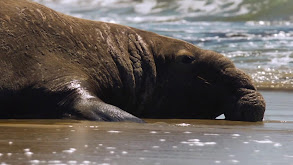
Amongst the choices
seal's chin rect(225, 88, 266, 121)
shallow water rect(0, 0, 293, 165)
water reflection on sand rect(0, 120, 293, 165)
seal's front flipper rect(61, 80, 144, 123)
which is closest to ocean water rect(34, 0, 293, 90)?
shallow water rect(0, 0, 293, 165)

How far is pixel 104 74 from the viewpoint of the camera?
7918 mm

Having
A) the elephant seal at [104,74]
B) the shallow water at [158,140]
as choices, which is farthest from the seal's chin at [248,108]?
the shallow water at [158,140]

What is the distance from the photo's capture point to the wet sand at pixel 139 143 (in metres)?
4.67

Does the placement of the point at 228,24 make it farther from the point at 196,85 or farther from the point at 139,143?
the point at 139,143

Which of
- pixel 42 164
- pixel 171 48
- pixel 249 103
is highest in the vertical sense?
pixel 171 48

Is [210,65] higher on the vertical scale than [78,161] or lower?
higher

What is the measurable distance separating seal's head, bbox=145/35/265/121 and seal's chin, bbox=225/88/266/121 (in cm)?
2

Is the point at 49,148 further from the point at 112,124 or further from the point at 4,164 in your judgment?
the point at 112,124

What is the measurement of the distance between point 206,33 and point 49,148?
21.6 metres

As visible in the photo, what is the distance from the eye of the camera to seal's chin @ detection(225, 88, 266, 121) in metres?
8.06

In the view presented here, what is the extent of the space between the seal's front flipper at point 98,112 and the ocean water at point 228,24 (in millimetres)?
6206

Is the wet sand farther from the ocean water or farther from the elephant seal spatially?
the ocean water

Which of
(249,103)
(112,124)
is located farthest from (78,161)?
(249,103)

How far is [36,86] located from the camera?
7.08m
